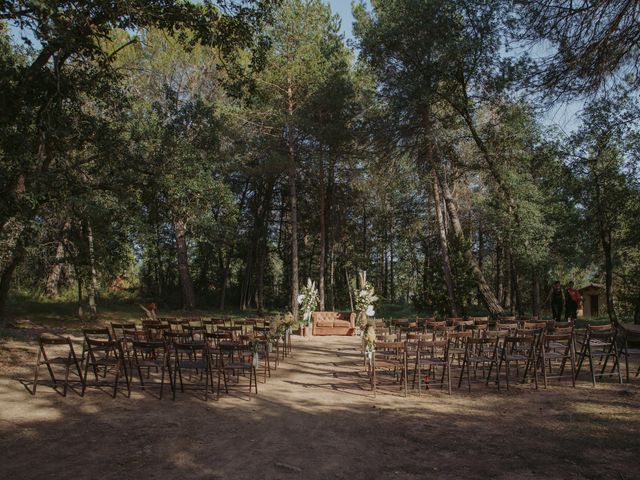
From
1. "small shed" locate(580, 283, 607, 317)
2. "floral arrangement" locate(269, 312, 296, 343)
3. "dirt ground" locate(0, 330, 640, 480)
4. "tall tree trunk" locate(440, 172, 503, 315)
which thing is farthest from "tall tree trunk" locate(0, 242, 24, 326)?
"small shed" locate(580, 283, 607, 317)

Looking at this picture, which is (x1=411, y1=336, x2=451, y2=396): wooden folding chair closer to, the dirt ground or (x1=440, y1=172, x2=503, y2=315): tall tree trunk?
the dirt ground

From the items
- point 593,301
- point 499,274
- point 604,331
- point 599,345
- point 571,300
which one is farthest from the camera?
point 499,274

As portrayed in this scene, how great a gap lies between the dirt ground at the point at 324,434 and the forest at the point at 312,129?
4.38 m

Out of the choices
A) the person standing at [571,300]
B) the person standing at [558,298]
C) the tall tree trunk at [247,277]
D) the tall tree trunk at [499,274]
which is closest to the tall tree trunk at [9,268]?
the person standing at [571,300]

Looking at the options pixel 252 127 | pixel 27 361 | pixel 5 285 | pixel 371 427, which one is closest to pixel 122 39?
pixel 252 127

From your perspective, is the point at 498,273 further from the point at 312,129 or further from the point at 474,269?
the point at 312,129

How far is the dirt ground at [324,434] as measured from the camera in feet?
13.6

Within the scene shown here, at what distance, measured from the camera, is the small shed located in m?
30.7

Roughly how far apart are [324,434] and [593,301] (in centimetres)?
3119

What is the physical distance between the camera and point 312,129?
2056 cm

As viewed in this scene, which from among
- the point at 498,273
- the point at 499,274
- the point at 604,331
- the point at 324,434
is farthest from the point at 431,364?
the point at 499,274

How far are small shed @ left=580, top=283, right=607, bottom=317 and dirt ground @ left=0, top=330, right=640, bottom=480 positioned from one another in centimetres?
2624

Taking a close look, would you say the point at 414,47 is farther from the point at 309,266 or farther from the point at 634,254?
the point at 309,266

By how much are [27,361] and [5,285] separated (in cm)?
589
